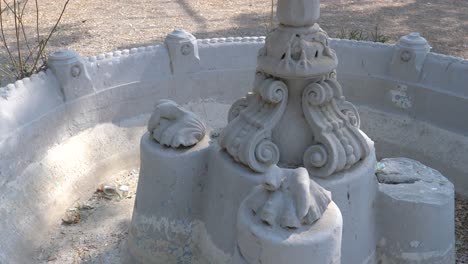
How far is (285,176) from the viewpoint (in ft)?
8.98

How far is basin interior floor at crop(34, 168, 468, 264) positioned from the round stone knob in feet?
6.67

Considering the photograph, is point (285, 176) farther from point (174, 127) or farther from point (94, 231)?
point (94, 231)

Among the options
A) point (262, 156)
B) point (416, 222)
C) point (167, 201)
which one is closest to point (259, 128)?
point (262, 156)

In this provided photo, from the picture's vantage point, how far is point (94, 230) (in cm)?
425

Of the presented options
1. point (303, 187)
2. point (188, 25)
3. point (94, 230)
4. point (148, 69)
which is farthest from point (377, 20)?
point (303, 187)

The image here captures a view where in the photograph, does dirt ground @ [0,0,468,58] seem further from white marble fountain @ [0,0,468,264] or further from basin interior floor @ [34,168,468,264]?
basin interior floor @ [34,168,468,264]

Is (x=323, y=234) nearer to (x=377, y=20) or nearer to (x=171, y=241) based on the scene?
(x=171, y=241)

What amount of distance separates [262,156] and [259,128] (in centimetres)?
17

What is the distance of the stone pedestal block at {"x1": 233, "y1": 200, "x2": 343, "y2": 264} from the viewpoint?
2.56 meters

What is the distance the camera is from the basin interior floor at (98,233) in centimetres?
396

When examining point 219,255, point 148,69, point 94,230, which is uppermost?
point 148,69

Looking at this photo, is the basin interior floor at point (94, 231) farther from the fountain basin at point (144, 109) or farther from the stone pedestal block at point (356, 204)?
the stone pedestal block at point (356, 204)

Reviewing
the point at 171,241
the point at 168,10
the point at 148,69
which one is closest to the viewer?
the point at 171,241

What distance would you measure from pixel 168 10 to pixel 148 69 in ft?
15.4
